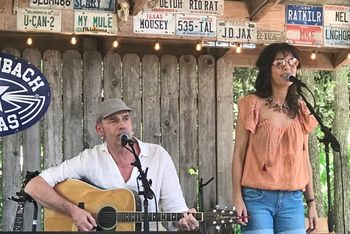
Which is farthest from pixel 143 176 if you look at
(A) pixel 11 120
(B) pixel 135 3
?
(A) pixel 11 120

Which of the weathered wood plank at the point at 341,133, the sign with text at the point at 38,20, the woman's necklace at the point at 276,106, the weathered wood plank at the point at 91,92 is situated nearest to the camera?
the woman's necklace at the point at 276,106

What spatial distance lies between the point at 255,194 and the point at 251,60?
2.57 m

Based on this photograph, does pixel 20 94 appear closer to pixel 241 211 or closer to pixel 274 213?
pixel 241 211

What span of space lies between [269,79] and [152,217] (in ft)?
3.95

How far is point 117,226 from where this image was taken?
4.70 metres

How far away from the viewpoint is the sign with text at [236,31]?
18.2 ft

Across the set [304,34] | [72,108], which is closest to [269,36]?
[304,34]

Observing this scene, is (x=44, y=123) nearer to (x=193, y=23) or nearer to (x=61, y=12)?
(x=61, y=12)

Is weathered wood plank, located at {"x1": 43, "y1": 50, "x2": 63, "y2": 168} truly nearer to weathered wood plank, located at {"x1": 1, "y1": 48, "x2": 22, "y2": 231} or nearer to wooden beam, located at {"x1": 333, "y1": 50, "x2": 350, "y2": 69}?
weathered wood plank, located at {"x1": 1, "y1": 48, "x2": 22, "y2": 231}

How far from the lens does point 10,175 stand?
5.62 metres

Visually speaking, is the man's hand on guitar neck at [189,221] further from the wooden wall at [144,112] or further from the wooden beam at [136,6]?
the wooden beam at [136,6]

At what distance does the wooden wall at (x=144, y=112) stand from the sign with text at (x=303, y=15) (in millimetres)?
781

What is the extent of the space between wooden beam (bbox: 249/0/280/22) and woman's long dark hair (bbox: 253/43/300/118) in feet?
3.47

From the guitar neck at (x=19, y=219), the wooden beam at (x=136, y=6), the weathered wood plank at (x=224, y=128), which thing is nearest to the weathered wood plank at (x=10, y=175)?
the guitar neck at (x=19, y=219)
